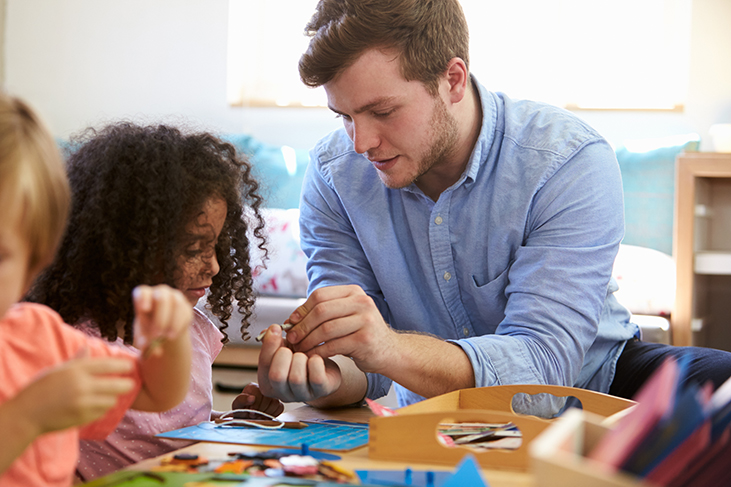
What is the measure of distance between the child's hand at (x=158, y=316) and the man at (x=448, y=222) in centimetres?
47

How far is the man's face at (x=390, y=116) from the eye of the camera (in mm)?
1169

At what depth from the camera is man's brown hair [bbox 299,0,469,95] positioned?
3.82 ft

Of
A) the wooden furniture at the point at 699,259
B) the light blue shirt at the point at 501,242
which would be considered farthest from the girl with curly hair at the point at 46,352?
the wooden furniture at the point at 699,259

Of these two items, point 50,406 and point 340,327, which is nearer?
point 50,406

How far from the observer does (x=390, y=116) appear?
3.94 ft

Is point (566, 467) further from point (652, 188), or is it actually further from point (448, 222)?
point (652, 188)

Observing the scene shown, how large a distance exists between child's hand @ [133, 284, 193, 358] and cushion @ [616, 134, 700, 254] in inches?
95.1

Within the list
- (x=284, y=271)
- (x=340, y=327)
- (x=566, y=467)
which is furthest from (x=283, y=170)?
(x=566, y=467)

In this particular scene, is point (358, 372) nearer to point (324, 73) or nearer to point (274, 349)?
point (274, 349)

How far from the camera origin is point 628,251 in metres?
2.32

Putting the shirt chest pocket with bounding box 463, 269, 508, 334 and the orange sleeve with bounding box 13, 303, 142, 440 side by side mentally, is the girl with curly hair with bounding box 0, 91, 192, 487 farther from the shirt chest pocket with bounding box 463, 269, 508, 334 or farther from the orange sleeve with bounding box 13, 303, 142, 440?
the shirt chest pocket with bounding box 463, 269, 508, 334

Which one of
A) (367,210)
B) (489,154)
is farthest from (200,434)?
(489,154)

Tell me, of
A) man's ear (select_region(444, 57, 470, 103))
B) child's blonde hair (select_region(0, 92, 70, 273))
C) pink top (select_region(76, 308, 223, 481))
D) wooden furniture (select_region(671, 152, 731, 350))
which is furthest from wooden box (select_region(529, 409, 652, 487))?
wooden furniture (select_region(671, 152, 731, 350))

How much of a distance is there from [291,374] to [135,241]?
0.93ft
